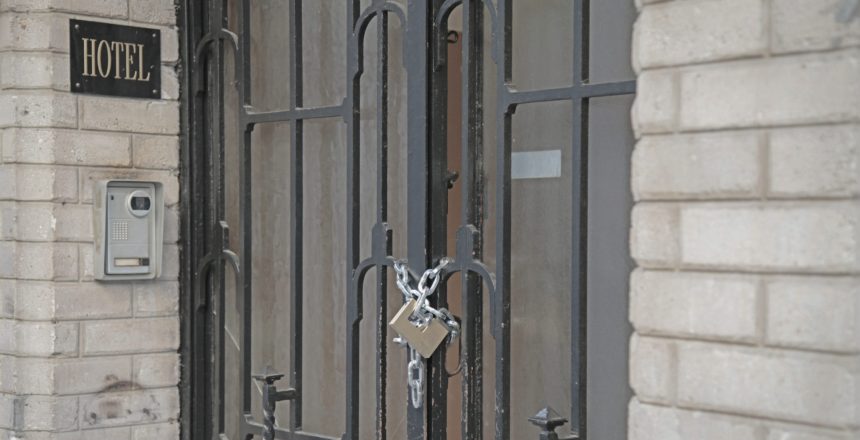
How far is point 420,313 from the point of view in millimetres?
3092

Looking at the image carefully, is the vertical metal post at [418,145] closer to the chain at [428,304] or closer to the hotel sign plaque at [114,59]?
the chain at [428,304]

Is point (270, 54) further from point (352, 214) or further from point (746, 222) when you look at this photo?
point (746, 222)

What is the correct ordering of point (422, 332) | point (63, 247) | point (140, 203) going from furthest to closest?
point (140, 203) → point (63, 247) → point (422, 332)

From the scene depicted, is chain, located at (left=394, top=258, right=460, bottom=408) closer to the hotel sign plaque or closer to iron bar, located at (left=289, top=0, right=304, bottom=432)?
iron bar, located at (left=289, top=0, right=304, bottom=432)

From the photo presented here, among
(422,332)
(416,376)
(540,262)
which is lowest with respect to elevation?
(416,376)

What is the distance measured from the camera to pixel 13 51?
3775 millimetres

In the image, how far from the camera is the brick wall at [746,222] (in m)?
2.07

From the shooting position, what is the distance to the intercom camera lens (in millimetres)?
3903

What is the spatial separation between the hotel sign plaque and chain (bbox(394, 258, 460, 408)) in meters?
1.32

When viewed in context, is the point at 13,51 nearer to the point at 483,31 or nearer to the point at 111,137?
the point at 111,137

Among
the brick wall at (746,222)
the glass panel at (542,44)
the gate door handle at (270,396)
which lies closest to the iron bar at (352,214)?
the gate door handle at (270,396)

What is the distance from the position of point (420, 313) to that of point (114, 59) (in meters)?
1.51

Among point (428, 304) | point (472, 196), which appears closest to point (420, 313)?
point (428, 304)

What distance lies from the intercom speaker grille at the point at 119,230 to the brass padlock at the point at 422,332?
4.02 feet
